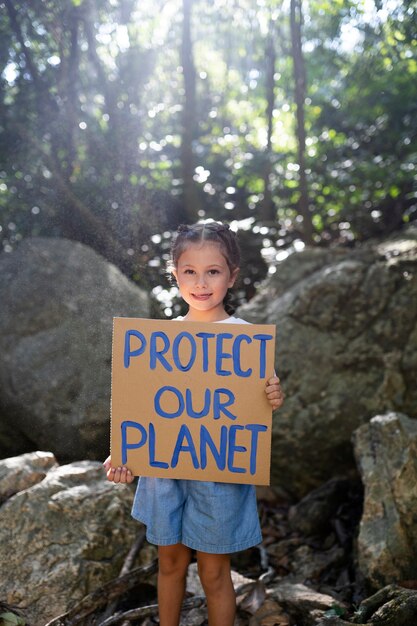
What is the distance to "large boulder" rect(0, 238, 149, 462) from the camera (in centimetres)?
342

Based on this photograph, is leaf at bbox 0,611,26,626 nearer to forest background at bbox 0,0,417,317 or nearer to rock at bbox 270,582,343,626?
rock at bbox 270,582,343,626

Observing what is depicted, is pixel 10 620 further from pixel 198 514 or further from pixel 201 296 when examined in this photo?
pixel 201 296

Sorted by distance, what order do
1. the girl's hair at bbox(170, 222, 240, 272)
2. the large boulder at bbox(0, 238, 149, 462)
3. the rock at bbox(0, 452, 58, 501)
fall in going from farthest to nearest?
the large boulder at bbox(0, 238, 149, 462), the rock at bbox(0, 452, 58, 501), the girl's hair at bbox(170, 222, 240, 272)

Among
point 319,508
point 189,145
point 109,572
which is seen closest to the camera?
point 109,572

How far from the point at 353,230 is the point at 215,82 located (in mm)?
2369

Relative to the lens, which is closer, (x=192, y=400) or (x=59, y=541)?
(x=192, y=400)

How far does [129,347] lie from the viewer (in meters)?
1.93

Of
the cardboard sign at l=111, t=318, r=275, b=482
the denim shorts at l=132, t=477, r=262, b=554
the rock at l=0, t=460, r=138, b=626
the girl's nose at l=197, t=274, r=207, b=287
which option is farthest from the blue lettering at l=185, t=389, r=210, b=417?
the rock at l=0, t=460, r=138, b=626

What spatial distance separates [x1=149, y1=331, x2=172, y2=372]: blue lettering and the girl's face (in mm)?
172

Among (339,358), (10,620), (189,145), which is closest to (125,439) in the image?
(10,620)

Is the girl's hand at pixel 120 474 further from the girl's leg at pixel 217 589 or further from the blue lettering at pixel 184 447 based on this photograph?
the girl's leg at pixel 217 589

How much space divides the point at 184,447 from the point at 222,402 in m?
0.19

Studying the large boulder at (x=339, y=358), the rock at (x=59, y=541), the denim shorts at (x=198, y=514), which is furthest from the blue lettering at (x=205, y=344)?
the large boulder at (x=339, y=358)

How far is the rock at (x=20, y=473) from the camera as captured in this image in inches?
99.3
